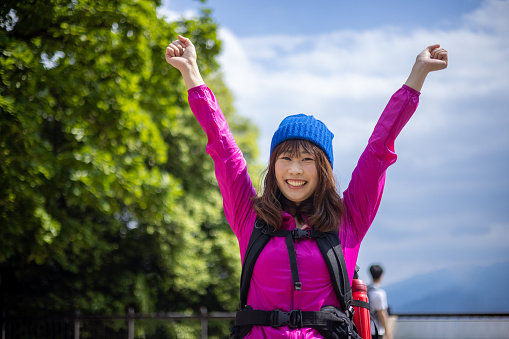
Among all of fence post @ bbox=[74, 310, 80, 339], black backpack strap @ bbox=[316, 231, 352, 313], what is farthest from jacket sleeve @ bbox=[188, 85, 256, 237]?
fence post @ bbox=[74, 310, 80, 339]

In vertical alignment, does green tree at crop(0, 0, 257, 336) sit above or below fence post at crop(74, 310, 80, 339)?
above

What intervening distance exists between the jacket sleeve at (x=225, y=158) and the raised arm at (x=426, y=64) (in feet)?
2.67

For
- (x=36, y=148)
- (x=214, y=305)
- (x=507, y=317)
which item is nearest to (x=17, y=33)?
(x=36, y=148)

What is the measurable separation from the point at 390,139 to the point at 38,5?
670cm

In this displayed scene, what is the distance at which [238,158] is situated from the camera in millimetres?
2469

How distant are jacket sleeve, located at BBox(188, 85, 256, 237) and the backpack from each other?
0.52 ft

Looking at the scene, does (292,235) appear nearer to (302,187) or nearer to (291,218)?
(291,218)

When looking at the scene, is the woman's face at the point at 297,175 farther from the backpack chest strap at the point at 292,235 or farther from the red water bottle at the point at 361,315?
the red water bottle at the point at 361,315

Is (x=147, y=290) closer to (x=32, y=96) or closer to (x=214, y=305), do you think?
(x=214, y=305)

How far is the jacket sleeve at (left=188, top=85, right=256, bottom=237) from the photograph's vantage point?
2.43 m

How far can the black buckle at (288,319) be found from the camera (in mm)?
2080

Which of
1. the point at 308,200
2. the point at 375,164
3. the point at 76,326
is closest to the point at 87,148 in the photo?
the point at 76,326

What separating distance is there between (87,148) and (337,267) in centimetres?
728

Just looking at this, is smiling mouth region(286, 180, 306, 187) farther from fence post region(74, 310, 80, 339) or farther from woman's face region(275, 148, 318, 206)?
fence post region(74, 310, 80, 339)
